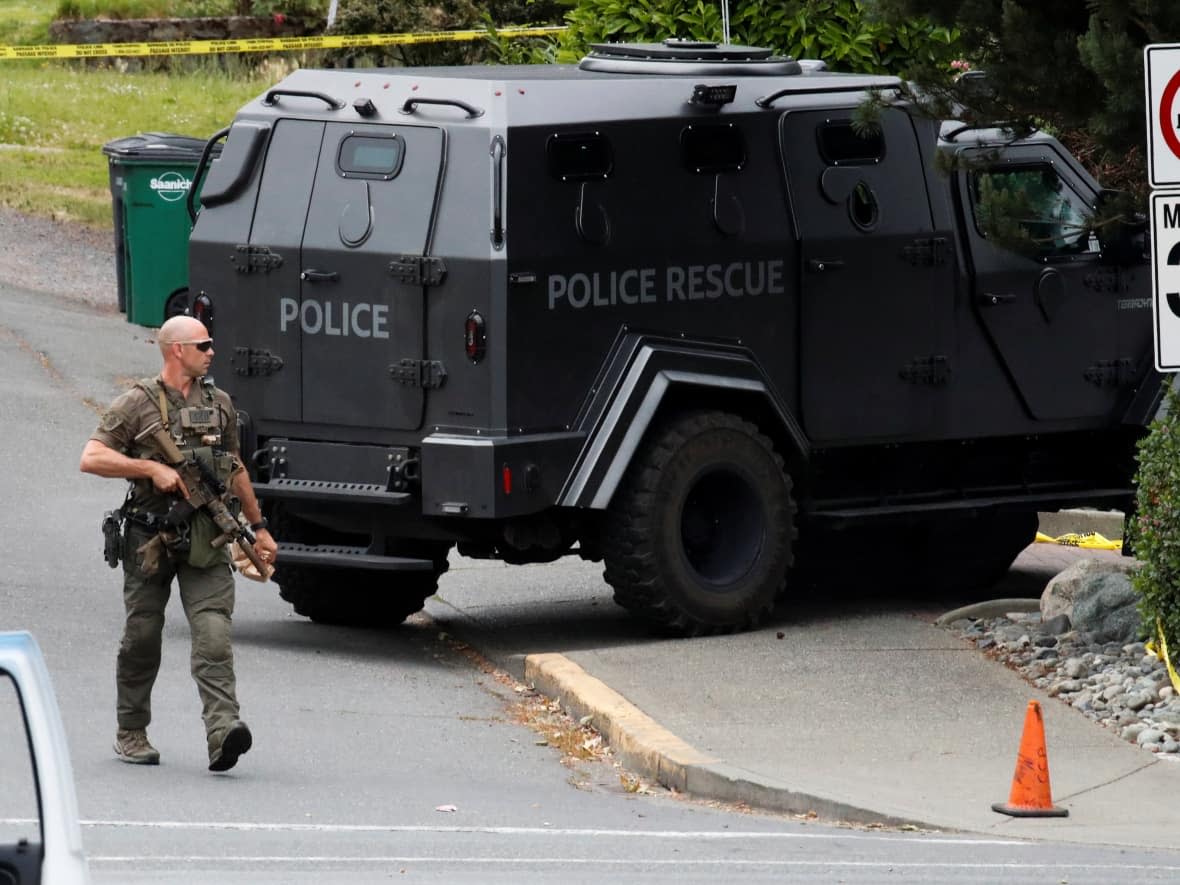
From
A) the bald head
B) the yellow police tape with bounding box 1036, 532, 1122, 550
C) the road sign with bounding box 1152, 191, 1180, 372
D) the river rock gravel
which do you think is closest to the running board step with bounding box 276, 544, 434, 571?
the bald head

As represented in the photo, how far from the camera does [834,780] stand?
8.84 m

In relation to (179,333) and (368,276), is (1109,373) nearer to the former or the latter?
(368,276)

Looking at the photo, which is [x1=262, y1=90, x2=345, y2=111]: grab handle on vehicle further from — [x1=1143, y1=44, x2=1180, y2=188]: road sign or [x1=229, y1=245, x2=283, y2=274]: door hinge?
[x1=1143, y1=44, x2=1180, y2=188]: road sign

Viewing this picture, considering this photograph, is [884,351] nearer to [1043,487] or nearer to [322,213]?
[1043,487]

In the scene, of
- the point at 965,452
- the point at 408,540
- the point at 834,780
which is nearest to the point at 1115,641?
the point at 965,452

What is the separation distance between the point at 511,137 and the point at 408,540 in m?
2.28

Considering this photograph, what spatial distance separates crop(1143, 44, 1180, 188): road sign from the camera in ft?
28.1

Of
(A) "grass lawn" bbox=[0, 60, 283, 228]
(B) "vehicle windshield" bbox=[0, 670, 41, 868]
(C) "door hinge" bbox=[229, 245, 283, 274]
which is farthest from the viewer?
(A) "grass lawn" bbox=[0, 60, 283, 228]

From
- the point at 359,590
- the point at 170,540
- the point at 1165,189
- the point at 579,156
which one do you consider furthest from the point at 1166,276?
the point at 359,590

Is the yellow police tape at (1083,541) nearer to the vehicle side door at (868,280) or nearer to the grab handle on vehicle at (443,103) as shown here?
the vehicle side door at (868,280)

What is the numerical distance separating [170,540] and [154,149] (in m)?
12.2

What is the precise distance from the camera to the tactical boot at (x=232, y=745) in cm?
863

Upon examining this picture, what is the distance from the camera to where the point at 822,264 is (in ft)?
37.9

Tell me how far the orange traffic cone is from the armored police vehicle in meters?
2.95
